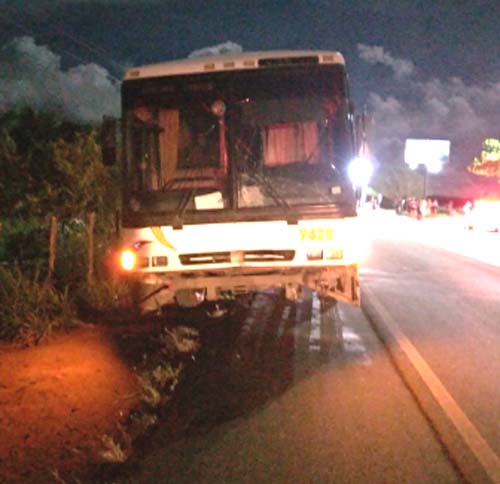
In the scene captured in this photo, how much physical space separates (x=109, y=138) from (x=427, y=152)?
88.5m

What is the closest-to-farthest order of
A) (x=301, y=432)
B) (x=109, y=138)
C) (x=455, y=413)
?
1. (x=301, y=432)
2. (x=455, y=413)
3. (x=109, y=138)

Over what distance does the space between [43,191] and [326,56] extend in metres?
14.6

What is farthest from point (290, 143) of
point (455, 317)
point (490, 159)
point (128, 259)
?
point (490, 159)

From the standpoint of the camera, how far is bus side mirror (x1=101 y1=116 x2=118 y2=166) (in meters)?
9.80

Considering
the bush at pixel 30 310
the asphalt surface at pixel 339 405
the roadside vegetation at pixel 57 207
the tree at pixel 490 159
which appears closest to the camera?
the asphalt surface at pixel 339 405

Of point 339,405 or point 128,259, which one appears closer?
point 339,405

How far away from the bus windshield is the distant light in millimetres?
140

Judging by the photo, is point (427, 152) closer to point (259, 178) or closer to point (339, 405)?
point (259, 178)

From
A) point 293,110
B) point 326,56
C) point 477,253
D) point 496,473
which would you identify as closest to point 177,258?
point 293,110

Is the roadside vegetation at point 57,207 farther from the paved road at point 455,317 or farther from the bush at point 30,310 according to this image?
the paved road at point 455,317

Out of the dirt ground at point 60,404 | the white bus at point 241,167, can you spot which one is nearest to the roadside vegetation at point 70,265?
the dirt ground at point 60,404

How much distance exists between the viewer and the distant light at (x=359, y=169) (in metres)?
9.53

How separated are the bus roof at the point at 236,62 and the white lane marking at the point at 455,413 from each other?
3469 millimetres

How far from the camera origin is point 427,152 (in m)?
95.1
